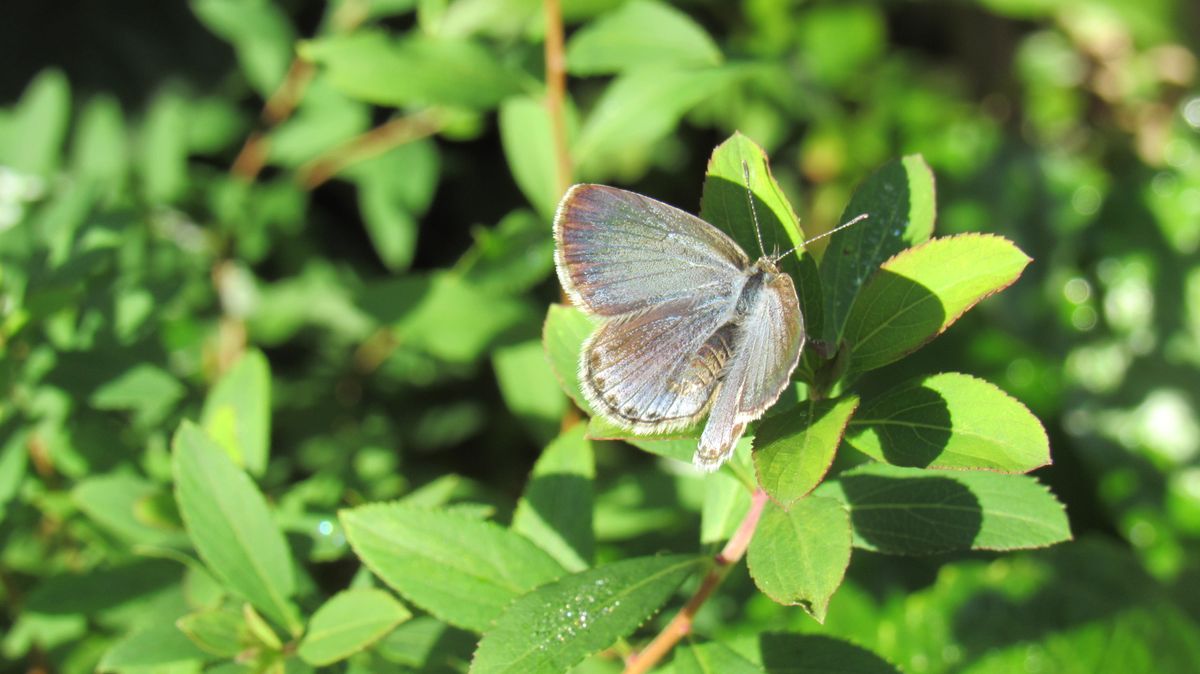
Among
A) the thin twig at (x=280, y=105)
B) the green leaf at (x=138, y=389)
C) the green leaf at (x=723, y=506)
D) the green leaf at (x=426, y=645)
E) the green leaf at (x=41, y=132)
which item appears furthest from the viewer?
the thin twig at (x=280, y=105)

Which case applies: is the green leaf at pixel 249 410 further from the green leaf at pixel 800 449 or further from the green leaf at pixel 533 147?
the green leaf at pixel 800 449

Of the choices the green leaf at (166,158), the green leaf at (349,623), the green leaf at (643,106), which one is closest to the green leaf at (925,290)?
the green leaf at (349,623)

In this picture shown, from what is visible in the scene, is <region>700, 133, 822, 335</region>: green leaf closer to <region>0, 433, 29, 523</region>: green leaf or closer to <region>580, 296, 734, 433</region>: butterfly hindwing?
<region>580, 296, 734, 433</region>: butterfly hindwing

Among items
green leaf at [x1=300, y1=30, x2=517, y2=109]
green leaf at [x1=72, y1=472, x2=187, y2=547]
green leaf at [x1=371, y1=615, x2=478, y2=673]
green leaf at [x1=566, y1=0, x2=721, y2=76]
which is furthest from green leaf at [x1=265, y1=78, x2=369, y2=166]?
green leaf at [x1=371, y1=615, x2=478, y2=673]

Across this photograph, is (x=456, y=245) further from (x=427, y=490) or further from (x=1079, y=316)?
(x=1079, y=316)

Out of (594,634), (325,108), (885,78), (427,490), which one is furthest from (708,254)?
(885,78)

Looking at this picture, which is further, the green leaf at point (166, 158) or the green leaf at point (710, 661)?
the green leaf at point (166, 158)
